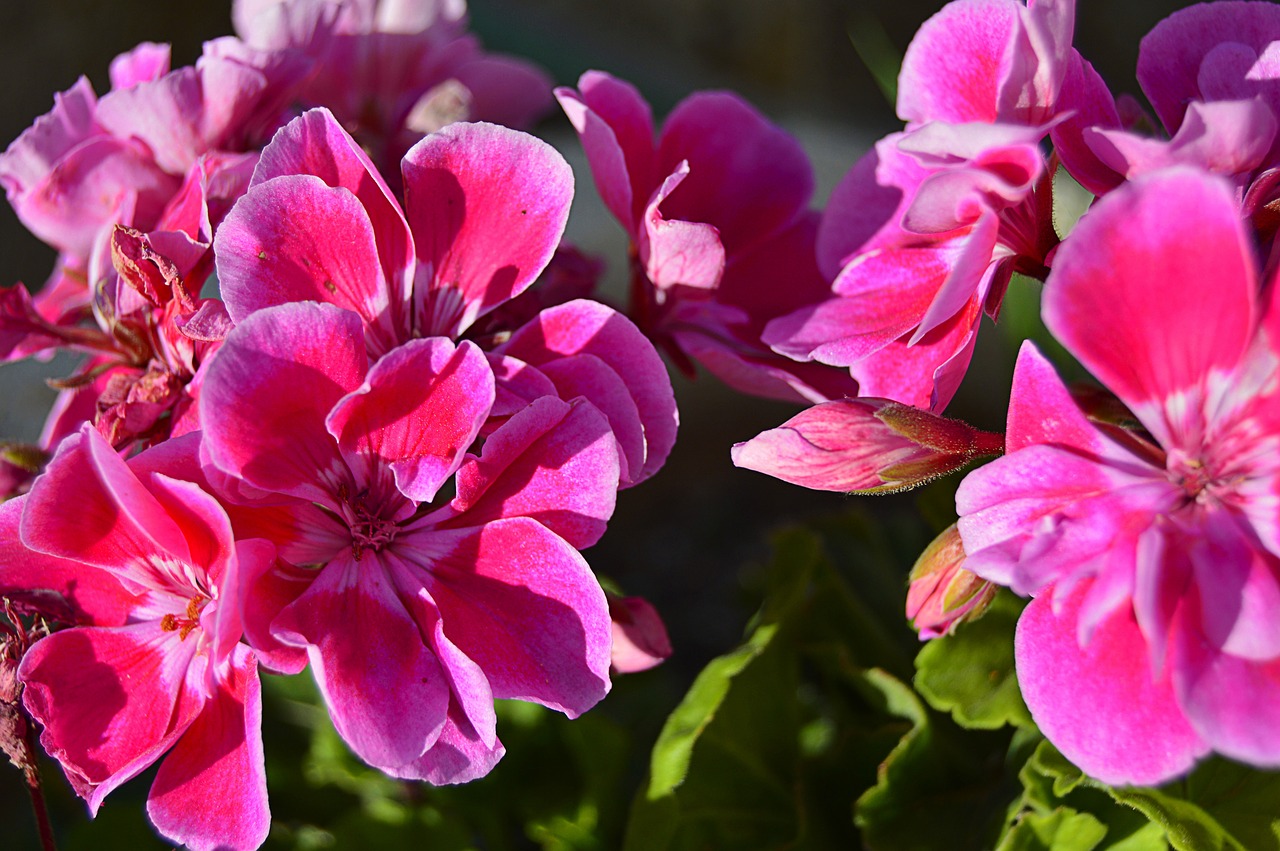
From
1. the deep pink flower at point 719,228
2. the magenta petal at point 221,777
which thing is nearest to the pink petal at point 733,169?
the deep pink flower at point 719,228

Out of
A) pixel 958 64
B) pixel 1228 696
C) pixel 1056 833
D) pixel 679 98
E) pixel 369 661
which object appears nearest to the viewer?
pixel 1228 696

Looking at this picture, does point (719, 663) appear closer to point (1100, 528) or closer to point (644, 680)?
point (644, 680)

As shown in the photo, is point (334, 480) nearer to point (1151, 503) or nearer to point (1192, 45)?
point (1151, 503)

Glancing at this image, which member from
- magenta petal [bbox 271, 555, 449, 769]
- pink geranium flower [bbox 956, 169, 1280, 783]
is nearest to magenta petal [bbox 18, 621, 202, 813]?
magenta petal [bbox 271, 555, 449, 769]

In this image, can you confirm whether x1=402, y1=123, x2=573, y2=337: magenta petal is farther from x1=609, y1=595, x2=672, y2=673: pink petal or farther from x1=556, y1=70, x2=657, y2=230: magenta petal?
x1=609, y1=595, x2=672, y2=673: pink petal

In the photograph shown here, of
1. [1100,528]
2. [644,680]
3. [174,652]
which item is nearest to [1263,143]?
[1100,528]

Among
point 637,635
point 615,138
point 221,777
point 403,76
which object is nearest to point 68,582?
point 221,777

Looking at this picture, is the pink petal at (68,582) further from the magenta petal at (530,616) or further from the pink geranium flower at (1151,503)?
the pink geranium flower at (1151,503)
